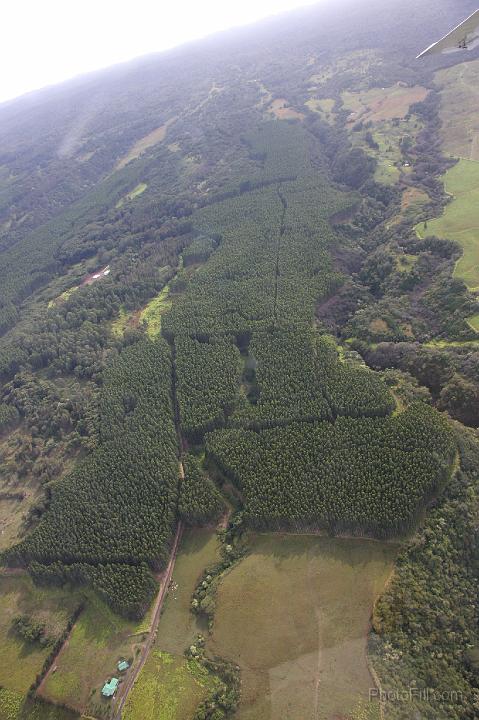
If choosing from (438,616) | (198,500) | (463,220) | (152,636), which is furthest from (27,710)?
(463,220)

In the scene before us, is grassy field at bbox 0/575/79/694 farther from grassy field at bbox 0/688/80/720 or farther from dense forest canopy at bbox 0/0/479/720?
dense forest canopy at bbox 0/0/479/720

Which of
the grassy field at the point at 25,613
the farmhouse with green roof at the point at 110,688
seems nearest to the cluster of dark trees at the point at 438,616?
the farmhouse with green roof at the point at 110,688

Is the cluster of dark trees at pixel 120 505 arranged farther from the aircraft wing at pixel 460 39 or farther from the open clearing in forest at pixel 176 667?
the aircraft wing at pixel 460 39

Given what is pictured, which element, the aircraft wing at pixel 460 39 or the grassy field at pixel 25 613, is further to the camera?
the grassy field at pixel 25 613

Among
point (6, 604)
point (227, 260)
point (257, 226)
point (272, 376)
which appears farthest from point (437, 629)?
point (257, 226)

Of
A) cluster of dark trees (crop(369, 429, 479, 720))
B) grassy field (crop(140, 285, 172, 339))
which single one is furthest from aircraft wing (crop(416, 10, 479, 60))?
grassy field (crop(140, 285, 172, 339))

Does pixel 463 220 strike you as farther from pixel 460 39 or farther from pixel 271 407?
pixel 460 39

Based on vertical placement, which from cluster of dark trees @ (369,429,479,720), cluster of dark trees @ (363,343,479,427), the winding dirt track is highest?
the winding dirt track
